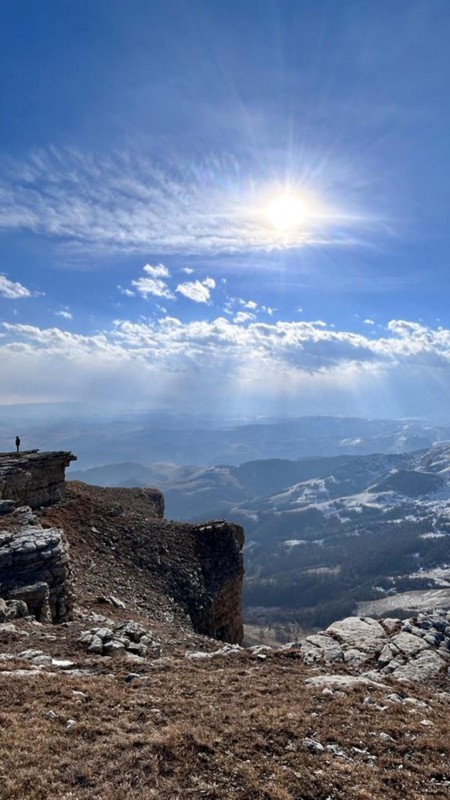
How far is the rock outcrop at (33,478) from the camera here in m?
41.4

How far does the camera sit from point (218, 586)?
43344 millimetres

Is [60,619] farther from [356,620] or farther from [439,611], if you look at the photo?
[439,611]

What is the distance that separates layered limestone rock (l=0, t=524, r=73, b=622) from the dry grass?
1064cm

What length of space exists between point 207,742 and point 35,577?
1908cm

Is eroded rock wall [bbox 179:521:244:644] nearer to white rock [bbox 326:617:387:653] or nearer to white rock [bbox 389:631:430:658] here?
white rock [bbox 326:617:387:653]

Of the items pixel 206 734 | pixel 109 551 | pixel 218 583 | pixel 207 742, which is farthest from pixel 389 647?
pixel 109 551

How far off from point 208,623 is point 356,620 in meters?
14.5

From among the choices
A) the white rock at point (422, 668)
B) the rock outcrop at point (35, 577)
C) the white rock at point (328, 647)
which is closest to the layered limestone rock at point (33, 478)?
the rock outcrop at point (35, 577)

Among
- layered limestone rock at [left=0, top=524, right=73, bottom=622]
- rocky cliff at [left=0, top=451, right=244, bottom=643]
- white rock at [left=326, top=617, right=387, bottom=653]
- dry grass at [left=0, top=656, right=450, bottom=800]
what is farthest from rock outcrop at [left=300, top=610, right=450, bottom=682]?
layered limestone rock at [left=0, top=524, right=73, bottom=622]

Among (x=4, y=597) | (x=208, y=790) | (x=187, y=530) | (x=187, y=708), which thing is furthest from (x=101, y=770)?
(x=187, y=530)

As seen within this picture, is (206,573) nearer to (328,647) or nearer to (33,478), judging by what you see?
(328,647)

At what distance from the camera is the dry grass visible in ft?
36.4

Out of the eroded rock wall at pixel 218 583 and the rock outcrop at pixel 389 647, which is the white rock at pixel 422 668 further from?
the eroded rock wall at pixel 218 583

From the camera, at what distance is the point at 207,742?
12.9 meters
